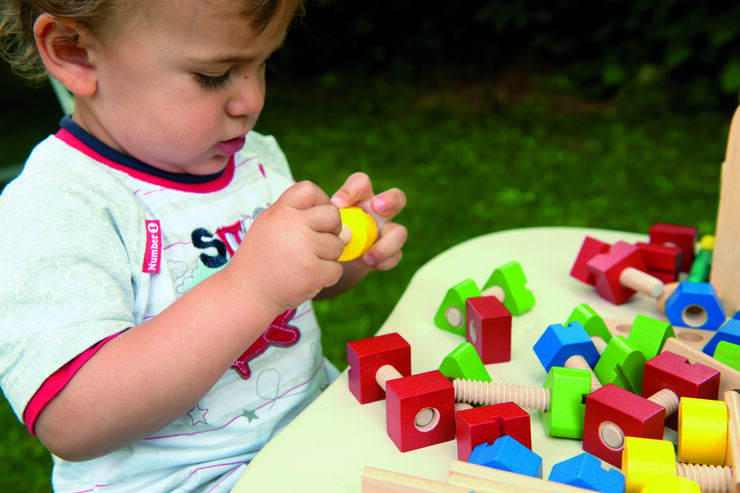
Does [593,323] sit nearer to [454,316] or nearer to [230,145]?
[454,316]

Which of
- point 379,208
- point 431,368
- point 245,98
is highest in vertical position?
point 245,98

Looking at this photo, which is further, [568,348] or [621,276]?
[621,276]

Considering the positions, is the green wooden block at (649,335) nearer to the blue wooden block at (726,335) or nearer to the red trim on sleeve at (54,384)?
the blue wooden block at (726,335)

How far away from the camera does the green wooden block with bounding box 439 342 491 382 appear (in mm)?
671

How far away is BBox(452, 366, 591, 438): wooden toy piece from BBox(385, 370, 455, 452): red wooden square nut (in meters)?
0.04

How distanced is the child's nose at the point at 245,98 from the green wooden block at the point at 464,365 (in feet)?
1.17

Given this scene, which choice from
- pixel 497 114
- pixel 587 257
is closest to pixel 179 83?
pixel 587 257

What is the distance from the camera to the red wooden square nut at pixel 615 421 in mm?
566

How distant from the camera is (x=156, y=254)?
0.77 m

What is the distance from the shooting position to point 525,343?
792 millimetres

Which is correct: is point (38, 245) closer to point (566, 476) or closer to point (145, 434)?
point (145, 434)

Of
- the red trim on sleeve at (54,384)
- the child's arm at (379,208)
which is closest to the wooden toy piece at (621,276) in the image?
the child's arm at (379,208)

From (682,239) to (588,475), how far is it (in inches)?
22.1

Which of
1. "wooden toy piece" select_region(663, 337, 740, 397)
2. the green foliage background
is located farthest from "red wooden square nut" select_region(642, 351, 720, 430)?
the green foliage background
